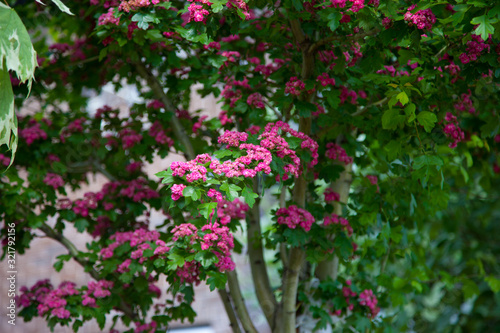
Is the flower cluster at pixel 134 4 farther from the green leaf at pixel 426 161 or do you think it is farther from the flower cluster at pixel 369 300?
the flower cluster at pixel 369 300

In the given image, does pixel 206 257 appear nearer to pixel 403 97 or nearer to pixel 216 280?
pixel 216 280

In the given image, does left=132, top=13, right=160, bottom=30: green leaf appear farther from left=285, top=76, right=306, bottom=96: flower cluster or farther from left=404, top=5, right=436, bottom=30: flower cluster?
left=404, top=5, right=436, bottom=30: flower cluster

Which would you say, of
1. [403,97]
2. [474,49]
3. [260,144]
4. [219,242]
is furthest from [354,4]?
[219,242]

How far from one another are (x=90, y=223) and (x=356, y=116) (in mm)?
1349

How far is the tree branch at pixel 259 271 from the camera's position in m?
2.53

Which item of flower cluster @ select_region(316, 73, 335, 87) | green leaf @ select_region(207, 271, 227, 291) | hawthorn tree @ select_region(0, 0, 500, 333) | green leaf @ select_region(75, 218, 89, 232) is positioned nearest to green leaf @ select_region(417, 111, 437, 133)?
hawthorn tree @ select_region(0, 0, 500, 333)

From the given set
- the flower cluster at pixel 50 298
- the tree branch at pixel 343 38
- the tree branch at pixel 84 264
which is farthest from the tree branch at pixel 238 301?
the tree branch at pixel 343 38

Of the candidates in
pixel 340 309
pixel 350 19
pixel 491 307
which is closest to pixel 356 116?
pixel 350 19

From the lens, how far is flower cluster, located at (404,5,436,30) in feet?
5.51

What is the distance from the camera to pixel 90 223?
8.59 feet

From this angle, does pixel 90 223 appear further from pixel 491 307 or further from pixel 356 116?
pixel 491 307

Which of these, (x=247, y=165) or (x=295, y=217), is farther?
(x=295, y=217)

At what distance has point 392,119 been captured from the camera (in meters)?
1.86

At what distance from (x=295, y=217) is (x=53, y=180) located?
1120 mm
